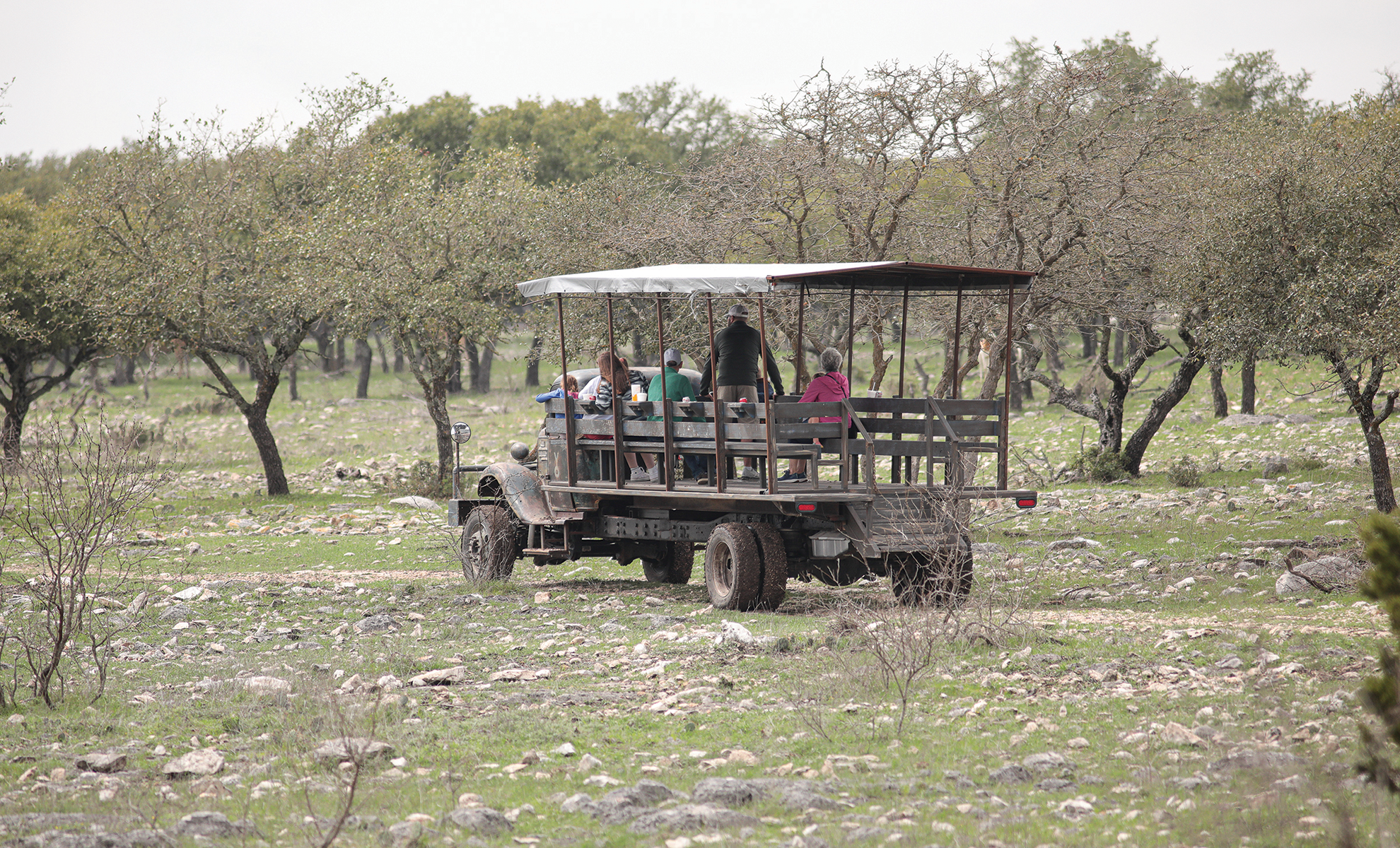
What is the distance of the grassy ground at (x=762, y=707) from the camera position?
18.7ft

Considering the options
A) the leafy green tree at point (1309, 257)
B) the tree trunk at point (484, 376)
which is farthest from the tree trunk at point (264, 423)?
the tree trunk at point (484, 376)

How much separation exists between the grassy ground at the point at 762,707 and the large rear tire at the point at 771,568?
464 mm

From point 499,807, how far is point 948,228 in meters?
12.9

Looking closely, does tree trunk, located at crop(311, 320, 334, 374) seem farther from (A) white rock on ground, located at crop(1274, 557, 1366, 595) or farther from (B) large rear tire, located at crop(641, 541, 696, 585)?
(A) white rock on ground, located at crop(1274, 557, 1366, 595)

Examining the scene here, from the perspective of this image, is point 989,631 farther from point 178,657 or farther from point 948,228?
point 948,228

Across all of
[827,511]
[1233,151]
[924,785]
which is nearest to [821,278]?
[827,511]

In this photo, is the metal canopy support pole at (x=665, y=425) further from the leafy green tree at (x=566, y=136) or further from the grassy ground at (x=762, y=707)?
the leafy green tree at (x=566, y=136)

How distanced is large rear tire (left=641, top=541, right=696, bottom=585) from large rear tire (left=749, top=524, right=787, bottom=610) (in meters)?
2.96

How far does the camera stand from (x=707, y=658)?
376 inches

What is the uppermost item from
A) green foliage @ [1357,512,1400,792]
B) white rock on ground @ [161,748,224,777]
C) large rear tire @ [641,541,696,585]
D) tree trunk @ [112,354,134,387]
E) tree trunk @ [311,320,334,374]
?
tree trunk @ [311,320,334,374]

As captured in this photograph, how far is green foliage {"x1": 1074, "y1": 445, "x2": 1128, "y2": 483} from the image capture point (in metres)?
23.2

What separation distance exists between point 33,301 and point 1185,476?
84.4 feet

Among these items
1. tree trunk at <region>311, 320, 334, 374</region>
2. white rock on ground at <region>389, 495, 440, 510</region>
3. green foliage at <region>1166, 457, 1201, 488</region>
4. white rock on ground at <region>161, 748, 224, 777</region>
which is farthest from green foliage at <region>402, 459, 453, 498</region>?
tree trunk at <region>311, 320, 334, 374</region>

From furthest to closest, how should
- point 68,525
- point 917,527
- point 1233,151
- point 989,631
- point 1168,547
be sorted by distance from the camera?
point 1233,151
point 1168,547
point 917,527
point 989,631
point 68,525
